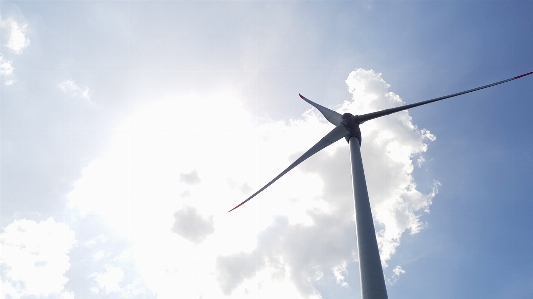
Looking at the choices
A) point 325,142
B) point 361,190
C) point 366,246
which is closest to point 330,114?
point 325,142

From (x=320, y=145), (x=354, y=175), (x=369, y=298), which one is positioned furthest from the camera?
(x=320, y=145)

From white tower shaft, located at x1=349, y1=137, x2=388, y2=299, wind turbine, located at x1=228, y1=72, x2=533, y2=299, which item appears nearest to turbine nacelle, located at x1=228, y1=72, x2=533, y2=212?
wind turbine, located at x1=228, y1=72, x2=533, y2=299

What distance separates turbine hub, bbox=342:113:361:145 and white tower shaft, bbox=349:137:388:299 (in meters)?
8.58

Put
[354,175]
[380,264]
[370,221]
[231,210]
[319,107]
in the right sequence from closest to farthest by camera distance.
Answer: [380,264], [370,221], [354,175], [231,210], [319,107]

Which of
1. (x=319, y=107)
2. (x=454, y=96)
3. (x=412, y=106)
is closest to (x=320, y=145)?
(x=319, y=107)

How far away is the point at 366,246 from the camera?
2611 centimetres

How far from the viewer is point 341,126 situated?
4156cm

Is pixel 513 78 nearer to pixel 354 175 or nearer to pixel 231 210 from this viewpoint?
pixel 354 175

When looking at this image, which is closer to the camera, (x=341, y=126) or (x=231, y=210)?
(x=231, y=210)

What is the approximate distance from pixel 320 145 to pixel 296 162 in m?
3.70

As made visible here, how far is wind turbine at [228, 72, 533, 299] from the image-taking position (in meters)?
24.1

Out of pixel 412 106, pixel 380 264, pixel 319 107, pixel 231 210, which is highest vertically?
pixel 319 107

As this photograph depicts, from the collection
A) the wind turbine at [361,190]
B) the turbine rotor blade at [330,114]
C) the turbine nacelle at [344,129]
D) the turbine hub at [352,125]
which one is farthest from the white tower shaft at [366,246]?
the turbine rotor blade at [330,114]

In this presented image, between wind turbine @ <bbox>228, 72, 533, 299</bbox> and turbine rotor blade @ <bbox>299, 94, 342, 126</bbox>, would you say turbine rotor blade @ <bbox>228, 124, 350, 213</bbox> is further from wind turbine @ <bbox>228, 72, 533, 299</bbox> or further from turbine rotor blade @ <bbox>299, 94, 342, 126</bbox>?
turbine rotor blade @ <bbox>299, 94, 342, 126</bbox>
